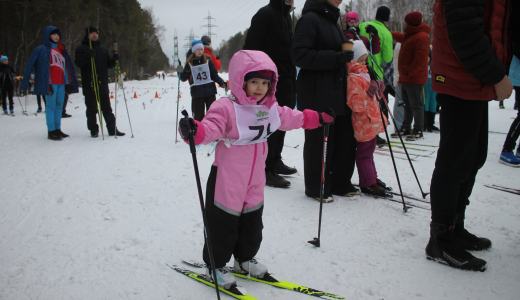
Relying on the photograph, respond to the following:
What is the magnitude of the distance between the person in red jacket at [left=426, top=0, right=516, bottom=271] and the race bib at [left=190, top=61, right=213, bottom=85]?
4.92 metres

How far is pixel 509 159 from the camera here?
463cm

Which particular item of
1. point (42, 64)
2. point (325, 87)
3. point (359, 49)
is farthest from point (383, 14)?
point (42, 64)

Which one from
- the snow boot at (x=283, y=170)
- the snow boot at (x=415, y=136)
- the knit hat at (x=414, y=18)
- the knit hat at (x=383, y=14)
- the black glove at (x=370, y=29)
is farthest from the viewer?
the snow boot at (x=415, y=136)

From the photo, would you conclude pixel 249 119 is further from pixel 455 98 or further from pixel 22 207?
pixel 22 207

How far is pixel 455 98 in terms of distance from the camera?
86.4 inches

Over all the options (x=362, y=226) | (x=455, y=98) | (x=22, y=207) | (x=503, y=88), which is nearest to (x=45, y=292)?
(x=22, y=207)

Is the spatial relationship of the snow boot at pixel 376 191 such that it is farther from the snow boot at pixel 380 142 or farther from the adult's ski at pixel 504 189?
the snow boot at pixel 380 142

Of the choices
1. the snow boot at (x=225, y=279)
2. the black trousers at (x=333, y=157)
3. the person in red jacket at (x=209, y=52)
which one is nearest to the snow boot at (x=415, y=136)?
the black trousers at (x=333, y=157)

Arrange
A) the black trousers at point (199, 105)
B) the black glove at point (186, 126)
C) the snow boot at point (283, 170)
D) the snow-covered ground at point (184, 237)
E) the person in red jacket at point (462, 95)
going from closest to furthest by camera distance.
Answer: the black glove at point (186, 126) < the person in red jacket at point (462, 95) < the snow-covered ground at point (184, 237) < the snow boot at point (283, 170) < the black trousers at point (199, 105)

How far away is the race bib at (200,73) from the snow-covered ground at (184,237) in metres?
2.34

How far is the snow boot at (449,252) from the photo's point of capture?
7.28 feet

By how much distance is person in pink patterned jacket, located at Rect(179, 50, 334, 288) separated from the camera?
2.03 m

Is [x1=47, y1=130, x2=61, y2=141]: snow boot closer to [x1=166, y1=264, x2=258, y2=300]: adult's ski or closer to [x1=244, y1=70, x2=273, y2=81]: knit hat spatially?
[x1=166, y1=264, x2=258, y2=300]: adult's ski

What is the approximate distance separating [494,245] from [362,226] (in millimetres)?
1002
